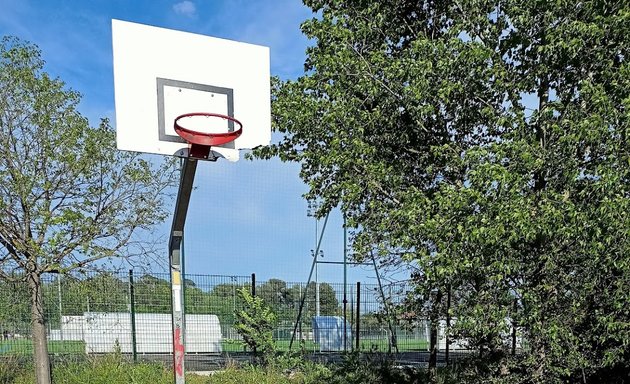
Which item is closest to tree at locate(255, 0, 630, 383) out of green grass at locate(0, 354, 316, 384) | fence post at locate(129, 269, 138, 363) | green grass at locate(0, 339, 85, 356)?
green grass at locate(0, 354, 316, 384)

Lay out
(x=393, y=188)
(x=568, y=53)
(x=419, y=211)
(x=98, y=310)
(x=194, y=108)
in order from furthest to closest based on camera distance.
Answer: (x=98, y=310) → (x=393, y=188) → (x=419, y=211) → (x=568, y=53) → (x=194, y=108)

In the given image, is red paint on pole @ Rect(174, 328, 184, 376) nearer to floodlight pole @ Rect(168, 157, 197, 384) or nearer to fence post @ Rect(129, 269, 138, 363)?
floodlight pole @ Rect(168, 157, 197, 384)

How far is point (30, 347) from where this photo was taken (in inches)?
333

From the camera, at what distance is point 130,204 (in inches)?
276

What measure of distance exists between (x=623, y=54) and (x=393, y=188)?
272 cm

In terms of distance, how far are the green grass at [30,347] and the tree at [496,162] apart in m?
5.44

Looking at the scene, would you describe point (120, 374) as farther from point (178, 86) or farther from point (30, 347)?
point (178, 86)

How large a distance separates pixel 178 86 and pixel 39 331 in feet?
17.0

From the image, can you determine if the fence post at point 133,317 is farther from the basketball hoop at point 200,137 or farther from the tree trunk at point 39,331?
the basketball hoop at point 200,137

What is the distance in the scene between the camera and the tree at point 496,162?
4.63 m

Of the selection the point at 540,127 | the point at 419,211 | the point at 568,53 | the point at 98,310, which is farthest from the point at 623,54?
the point at 98,310

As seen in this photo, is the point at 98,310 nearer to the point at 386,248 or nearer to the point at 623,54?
the point at 386,248

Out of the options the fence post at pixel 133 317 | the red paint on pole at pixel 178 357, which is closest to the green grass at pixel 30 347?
the fence post at pixel 133 317

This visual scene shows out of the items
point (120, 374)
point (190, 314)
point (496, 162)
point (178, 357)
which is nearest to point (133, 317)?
point (190, 314)
